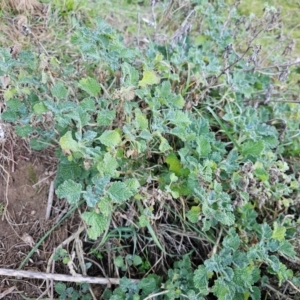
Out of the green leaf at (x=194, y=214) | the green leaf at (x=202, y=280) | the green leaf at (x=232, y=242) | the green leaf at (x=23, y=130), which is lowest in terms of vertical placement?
the green leaf at (x=202, y=280)

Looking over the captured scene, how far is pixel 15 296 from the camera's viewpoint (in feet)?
4.90

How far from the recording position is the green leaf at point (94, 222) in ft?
4.08

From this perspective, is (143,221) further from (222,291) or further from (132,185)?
(222,291)

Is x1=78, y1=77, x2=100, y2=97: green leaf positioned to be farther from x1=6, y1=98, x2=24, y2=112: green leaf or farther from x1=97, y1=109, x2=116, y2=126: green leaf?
x1=6, y1=98, x2=24, y2=112: green leaf

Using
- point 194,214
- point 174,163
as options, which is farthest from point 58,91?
point 194,214

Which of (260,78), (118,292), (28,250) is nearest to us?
(118,292)

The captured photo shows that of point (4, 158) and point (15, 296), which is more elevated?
point (4, 158)

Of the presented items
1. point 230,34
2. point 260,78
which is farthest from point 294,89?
point 230,34

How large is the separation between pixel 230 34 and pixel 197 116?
0.45 meters

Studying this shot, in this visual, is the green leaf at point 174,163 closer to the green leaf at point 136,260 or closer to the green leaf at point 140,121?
the green leaf at point 140,121

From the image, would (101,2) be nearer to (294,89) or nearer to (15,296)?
(294,89)

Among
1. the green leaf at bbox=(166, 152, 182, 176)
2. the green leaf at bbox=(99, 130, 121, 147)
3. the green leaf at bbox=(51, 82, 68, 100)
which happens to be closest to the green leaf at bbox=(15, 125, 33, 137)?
the green leaf at bbox=(51, 82, 68, 100)

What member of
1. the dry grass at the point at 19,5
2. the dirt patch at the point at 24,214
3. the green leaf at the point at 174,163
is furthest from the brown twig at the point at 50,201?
the dry grass at the point at 19,5

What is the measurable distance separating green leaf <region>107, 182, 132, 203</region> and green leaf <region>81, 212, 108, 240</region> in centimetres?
7
